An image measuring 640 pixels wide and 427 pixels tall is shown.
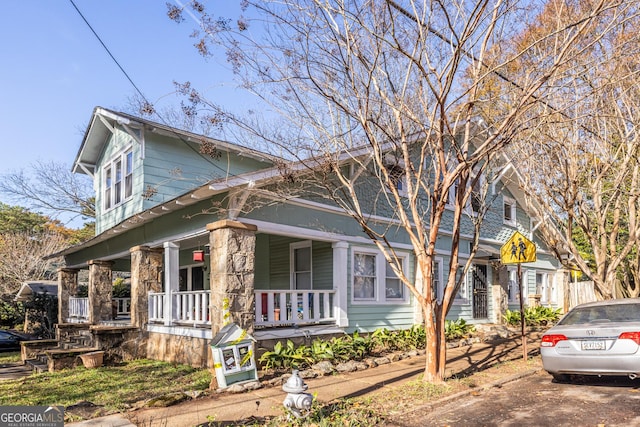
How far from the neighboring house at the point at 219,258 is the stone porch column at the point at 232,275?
0.9 inches

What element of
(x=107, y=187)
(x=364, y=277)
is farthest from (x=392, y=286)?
(x=107, y=187)

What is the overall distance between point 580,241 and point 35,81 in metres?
25.3

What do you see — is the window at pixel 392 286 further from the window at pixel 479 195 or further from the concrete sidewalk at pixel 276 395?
the window at pixel 479 195

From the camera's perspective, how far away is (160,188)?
13.9m

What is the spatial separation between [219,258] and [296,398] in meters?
3.88

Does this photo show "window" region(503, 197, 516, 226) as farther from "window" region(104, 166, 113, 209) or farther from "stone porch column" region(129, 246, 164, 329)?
"window" region(104, 166, 113, 209)

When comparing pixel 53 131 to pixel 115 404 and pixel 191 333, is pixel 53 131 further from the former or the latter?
pixel 115 404

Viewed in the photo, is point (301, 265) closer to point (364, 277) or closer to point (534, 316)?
point (364, 277)

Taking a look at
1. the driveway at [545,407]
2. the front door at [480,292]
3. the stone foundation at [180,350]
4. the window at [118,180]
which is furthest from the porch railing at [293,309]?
the front door at [480,292]

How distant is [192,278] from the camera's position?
645 inches

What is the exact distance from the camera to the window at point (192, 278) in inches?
629

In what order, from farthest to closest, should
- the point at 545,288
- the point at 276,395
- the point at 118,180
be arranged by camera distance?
1. the point at 545,288
2. the point at 118,180
3. the point at 276,395

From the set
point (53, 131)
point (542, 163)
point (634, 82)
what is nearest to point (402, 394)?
point (542, 163)

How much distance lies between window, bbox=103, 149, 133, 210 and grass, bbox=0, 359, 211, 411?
5.87 meters
